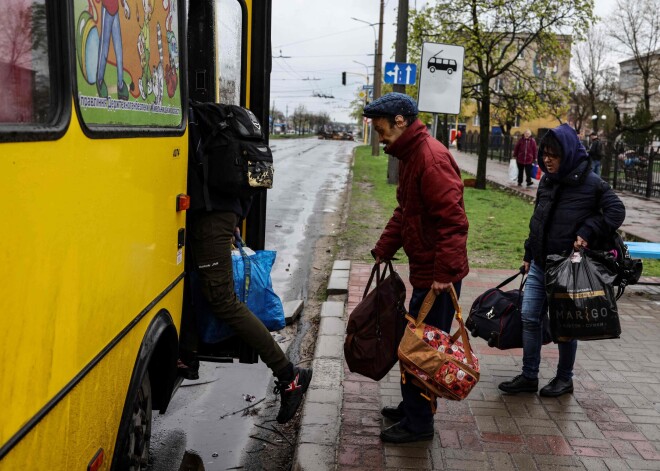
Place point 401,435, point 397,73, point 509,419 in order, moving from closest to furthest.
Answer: point 401,435, point 509,419, point 397,73

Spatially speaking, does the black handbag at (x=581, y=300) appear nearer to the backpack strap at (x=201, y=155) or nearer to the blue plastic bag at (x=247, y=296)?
the blue plastic bag at (x=247, y=296)

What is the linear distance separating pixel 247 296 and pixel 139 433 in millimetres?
1012

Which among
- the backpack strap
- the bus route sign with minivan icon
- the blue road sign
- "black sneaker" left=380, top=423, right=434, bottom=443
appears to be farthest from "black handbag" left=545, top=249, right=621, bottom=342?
the blue road sign

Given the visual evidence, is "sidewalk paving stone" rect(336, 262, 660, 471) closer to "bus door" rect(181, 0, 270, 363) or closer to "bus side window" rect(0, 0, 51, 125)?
"bus door" rect(181, 0, 270, 363)

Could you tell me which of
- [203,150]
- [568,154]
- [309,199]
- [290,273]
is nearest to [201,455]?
[203,150]

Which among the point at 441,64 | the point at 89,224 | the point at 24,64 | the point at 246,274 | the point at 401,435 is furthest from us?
the point at 441,64

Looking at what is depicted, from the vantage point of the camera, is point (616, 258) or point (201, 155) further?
point (616, 258)

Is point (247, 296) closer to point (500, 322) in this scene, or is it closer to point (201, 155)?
point (201, 155)

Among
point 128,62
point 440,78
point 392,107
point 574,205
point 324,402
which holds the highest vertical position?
point 440,78

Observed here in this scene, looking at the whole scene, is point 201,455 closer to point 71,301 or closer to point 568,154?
point 71,301

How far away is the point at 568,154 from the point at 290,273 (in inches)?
199

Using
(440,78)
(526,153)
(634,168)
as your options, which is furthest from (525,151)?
(440,78)

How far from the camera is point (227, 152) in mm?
3453

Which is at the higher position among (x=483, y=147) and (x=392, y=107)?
(x=392, y=107)
